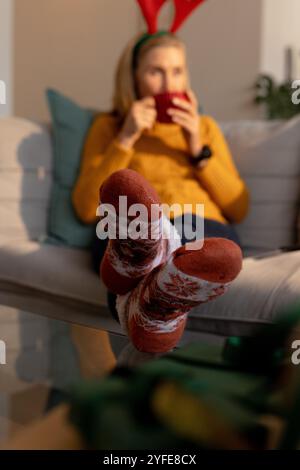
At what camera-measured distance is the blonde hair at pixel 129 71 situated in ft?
5.51

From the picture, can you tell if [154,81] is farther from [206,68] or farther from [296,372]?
[206,68]

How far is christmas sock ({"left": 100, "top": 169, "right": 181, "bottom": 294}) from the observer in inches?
37.2

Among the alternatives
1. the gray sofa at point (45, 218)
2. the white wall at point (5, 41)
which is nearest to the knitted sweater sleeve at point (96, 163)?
the gray sofa at point (45, 218)

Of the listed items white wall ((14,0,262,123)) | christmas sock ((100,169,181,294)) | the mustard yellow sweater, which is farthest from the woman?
white wall ((14,0,262,123))

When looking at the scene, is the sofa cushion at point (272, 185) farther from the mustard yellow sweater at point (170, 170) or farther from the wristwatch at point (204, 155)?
the wristwatch at point (204, 155)

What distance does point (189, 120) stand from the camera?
1.63 m

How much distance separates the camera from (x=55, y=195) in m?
1.87

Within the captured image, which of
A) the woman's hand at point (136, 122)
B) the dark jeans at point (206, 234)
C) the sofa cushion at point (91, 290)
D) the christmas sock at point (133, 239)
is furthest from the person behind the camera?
the woman's hand at point (136, 122)

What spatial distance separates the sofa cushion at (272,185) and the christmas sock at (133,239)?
776 mm

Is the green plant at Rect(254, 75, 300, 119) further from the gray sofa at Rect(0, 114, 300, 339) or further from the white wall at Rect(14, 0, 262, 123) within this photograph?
the gray sofa at Rect(0, 114, 300, 339)

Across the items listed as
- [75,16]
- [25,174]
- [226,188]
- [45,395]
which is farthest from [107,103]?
[45,395]

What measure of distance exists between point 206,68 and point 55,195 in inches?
64.3

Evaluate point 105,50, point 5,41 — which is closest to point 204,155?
point 5,41
